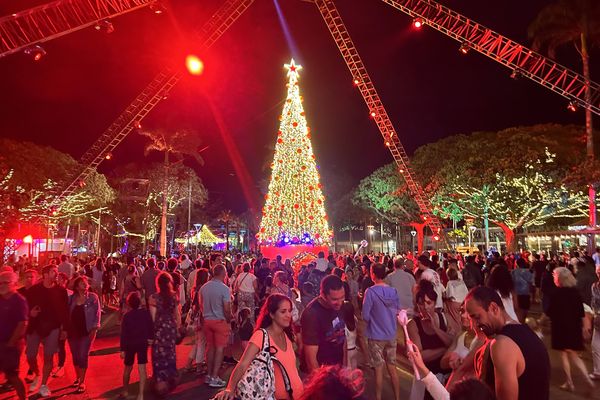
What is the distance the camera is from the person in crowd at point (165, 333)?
725 centimetres

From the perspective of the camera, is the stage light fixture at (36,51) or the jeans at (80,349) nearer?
the jeans at (80,349)

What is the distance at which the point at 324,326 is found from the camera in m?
4.68

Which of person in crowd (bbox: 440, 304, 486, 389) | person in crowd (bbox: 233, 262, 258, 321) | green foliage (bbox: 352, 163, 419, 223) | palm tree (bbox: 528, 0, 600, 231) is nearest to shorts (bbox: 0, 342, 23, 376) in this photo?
person in crowd (bbox: 233, 262, 258, 321)

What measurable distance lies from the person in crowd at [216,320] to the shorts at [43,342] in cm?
242

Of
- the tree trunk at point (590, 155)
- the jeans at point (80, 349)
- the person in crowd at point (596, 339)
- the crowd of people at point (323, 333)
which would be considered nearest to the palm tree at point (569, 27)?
the tree trunk at point (590, 155)

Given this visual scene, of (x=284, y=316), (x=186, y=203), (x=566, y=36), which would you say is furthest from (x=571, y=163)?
(x=186, y=203)

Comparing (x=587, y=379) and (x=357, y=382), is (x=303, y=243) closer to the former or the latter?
(x=587, y=379)

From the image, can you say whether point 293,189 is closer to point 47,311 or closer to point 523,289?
point 523,289

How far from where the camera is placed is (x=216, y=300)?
796 cm

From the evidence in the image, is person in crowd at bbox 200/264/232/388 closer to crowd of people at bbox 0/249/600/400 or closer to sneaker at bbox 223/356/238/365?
crowd of people at bbox 0/249/600/400

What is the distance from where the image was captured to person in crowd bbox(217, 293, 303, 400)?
361 cm

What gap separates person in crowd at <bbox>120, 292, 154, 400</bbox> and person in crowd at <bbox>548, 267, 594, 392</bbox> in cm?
651

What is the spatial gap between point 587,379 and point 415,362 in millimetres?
6236

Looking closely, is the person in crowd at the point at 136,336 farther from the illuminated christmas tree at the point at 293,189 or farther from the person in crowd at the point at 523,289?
the illuminated christmas tree at the point at 293,189
